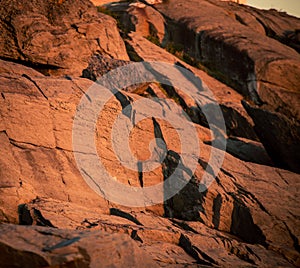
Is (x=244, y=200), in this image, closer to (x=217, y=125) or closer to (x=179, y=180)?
Result: (x=179, y=180)

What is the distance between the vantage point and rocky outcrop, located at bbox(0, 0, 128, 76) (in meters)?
17.8

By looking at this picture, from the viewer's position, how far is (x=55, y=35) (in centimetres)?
1866

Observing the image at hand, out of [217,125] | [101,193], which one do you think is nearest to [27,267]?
[101,193]

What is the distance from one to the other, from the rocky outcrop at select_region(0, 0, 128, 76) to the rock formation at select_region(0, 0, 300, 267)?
0.05m

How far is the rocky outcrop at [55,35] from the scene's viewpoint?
17.8 metres

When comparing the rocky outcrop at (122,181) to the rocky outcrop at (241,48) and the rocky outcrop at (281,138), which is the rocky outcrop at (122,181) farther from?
the rocky outcrop at (241,48)

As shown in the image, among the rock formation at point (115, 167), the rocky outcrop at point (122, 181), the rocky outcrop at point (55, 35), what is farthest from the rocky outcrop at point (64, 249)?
the rocky outcrop at point (55, 35)

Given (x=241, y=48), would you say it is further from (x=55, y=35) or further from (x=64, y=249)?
(x=64, y=249)

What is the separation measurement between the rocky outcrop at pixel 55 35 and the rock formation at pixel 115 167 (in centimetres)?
5

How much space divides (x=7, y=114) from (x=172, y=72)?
10770 mm

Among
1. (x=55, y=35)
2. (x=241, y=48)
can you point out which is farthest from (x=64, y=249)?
(x=241, y=48)

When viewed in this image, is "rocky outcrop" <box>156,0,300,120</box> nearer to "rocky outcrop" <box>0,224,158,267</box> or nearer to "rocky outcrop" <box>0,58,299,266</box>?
"rocky outcrop" <box>0,58,299,266</box>

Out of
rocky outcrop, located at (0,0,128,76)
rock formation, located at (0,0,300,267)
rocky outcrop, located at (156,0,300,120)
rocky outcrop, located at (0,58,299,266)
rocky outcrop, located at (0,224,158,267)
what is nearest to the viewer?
rocky outcrop, located at (0,224,158,267)

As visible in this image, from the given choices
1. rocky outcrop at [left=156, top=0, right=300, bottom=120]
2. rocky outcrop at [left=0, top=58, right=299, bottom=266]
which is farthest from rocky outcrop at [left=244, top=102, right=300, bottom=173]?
rocky outcrop at [left=156, top=0, right=300, bottom=120]
